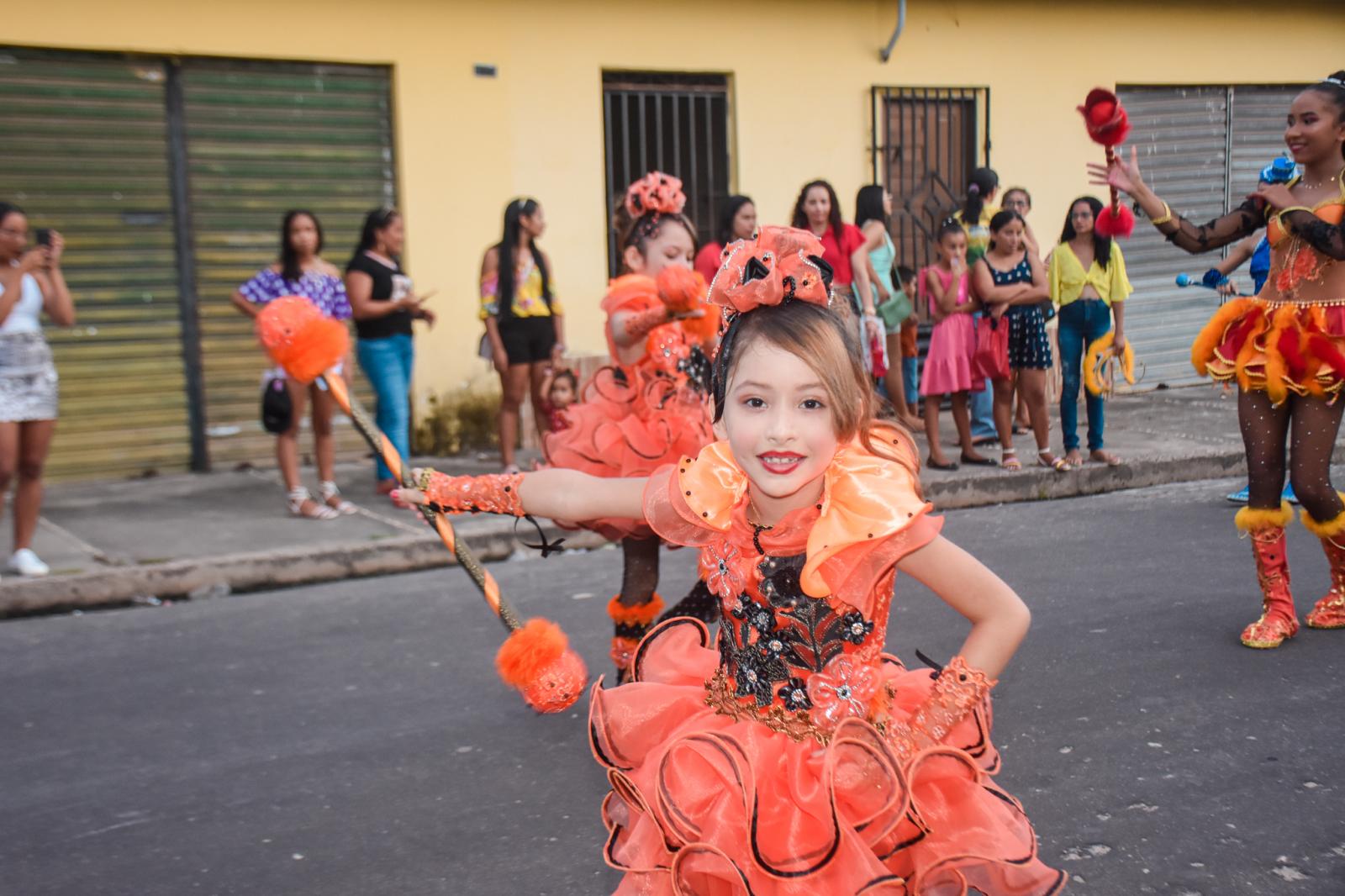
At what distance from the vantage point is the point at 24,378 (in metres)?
6.92

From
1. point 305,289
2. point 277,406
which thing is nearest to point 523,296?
point 305,289

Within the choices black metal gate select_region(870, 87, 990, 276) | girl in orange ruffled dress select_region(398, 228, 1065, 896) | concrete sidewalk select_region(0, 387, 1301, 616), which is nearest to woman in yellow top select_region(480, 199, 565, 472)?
concrete sidewalk select_region(0, 387, 1301, 616)

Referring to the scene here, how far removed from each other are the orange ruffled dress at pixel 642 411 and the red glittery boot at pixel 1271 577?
2283mm

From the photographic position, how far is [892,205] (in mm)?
12922

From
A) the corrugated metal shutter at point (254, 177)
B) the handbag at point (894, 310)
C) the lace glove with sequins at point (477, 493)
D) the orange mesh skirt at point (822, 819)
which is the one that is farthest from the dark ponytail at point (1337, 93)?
the corrugated metal shutter at point (254, 177)

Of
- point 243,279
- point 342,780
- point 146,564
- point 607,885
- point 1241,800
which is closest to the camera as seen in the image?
point 607,885

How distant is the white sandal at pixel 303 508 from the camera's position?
8.55 meters

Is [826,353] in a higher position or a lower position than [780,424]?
higher

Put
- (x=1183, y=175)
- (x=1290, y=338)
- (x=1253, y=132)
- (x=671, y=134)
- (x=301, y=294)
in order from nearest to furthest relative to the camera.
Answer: (x=1290, y=338), (x=301, y=294), (x=671, y=134), (x=1183, y=175), (x=1253, y=132)

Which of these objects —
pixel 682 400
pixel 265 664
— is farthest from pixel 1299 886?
pixel 265 664

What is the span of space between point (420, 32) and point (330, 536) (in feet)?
16.1

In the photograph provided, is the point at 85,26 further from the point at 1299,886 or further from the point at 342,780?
the point at 1299,886

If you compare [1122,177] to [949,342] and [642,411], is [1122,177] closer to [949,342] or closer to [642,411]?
[642,411]

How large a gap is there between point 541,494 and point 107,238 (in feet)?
27.5
